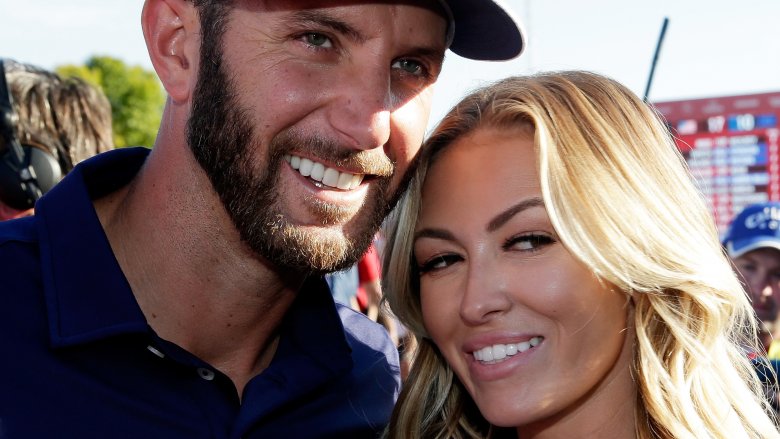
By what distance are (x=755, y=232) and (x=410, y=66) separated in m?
3.62

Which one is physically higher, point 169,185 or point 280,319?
point 169,185

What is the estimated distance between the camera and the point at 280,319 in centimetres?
256

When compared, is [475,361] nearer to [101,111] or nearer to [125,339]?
[125,339]

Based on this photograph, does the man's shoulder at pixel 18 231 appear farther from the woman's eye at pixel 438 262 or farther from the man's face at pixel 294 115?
the woman's eye at pixel 438 262

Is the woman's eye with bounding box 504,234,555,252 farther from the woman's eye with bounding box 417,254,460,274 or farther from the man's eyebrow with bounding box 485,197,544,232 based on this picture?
the woman's eye with bounding box 417,254,460,274

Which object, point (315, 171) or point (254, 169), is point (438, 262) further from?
point (254, 169)

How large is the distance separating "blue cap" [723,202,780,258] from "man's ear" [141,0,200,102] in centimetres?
400

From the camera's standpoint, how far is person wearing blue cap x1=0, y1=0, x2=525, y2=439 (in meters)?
2.09

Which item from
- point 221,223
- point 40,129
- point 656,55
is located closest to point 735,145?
point 656,55

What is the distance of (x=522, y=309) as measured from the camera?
239cm

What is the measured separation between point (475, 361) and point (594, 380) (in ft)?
1.07

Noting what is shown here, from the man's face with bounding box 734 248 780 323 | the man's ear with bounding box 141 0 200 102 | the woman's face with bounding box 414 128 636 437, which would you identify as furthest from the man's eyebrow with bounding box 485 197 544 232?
the man's face with bounding box 734 248 780 323

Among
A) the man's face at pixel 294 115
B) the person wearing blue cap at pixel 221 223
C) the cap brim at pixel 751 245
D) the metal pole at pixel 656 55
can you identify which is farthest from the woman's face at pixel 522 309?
the cap brim at pixel 751 245

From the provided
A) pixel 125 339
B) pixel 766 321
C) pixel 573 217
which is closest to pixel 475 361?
pixel 573 217
